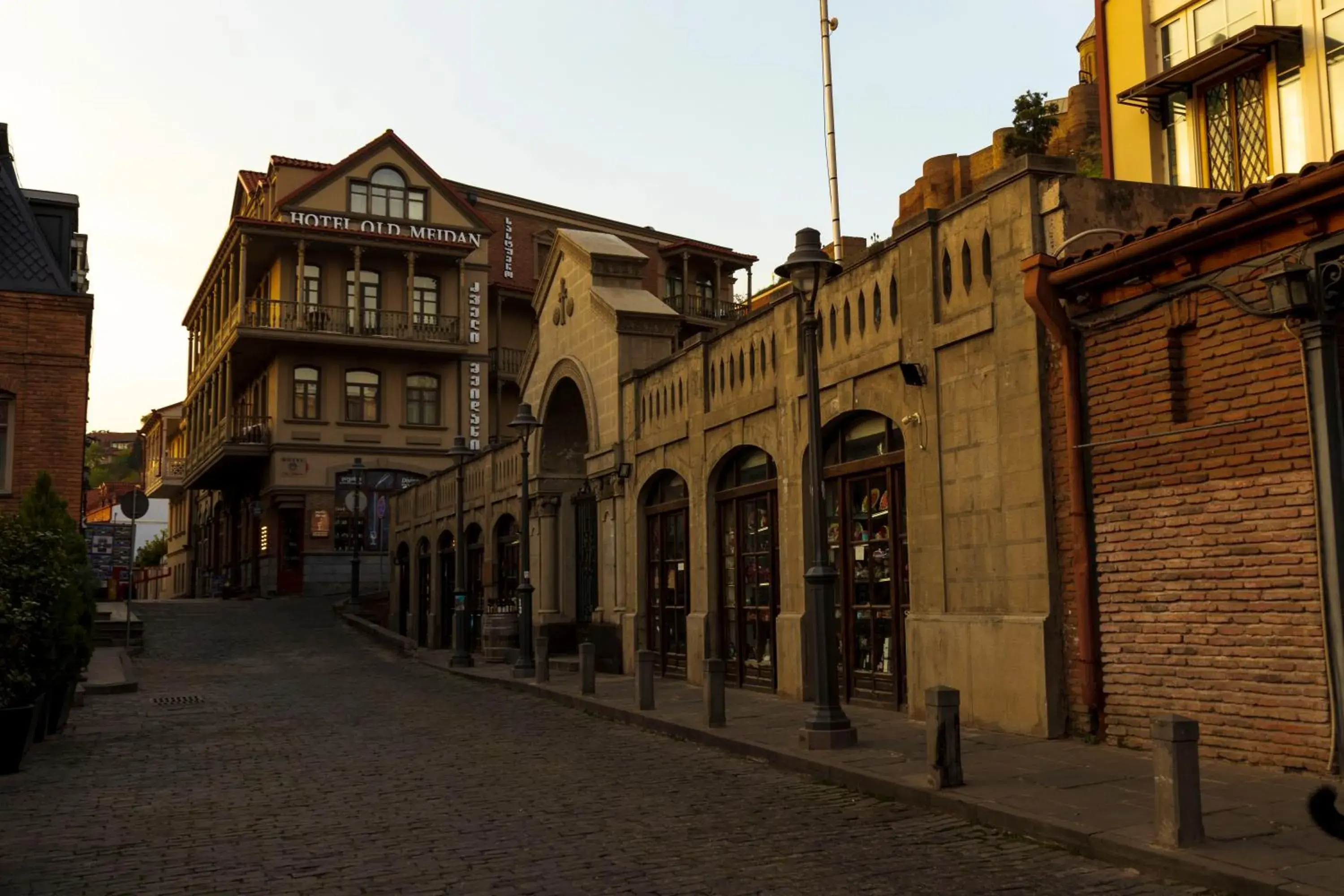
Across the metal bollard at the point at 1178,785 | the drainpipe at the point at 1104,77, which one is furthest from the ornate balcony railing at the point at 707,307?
the metal bollard at the point at 1178,785

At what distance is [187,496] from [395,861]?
58351mm

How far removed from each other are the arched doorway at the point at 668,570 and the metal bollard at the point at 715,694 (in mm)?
5684

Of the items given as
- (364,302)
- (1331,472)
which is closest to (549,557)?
(1331,472)

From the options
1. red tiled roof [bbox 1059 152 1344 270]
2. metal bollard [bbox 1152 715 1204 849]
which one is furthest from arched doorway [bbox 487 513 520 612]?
metal bollard [bbox 1152 715 1204 849]

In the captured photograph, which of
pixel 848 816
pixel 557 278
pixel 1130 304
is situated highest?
pixel 557 278

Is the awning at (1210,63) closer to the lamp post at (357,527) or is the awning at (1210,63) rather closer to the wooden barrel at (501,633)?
the wooden barrel at (501,633)

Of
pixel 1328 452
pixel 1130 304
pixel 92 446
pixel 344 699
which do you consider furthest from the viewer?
pixel 92 446

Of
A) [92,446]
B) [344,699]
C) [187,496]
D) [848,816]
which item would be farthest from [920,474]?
[92,446]

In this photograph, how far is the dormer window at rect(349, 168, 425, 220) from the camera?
4616 centimetres

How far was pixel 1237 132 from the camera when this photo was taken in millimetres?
22625

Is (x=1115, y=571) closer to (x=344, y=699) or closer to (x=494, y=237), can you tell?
(x=344, y=699)

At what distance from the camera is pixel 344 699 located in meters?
18.7

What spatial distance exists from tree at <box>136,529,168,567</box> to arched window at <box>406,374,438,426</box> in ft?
115

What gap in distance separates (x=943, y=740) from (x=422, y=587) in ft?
88.7
